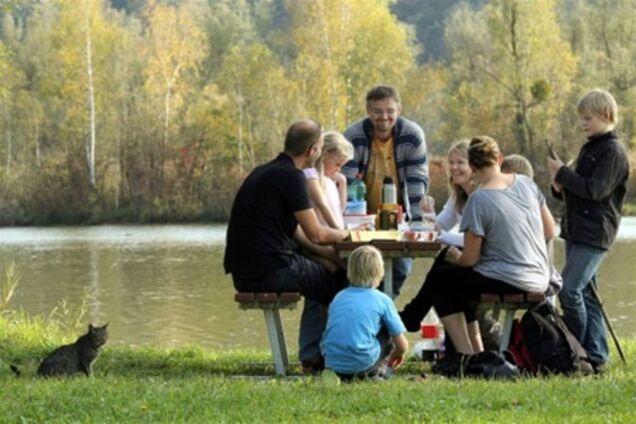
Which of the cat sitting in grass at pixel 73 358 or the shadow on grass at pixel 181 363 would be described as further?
the shadow on grass at pixel 181 363

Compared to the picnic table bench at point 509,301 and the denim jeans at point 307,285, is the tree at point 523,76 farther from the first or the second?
the picnic table bench at point 509,301

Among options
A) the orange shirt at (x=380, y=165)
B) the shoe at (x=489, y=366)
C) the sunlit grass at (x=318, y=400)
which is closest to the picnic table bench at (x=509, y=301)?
the shoe at (x=489, y=366)

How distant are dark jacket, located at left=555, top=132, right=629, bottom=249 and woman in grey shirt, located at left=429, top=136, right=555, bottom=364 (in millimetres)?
340

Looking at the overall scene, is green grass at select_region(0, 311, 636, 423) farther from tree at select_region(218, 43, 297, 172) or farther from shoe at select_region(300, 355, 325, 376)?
tree at select_region(218, 43, 297, 172)

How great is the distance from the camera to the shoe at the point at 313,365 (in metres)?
8.87

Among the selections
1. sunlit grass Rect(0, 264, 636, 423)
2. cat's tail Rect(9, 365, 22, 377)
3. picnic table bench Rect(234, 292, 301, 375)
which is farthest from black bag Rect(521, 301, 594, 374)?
cat's tail Rect(9, 365, 22, 377)

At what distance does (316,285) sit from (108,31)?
4417 centimetres

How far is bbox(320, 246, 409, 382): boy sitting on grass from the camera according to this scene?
25.5 feet

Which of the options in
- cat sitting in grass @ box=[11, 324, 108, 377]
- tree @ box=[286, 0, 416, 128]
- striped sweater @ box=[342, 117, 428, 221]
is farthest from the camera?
tree @ box=[286, 0, 416, 128]

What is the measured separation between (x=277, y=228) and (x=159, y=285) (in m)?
12.9

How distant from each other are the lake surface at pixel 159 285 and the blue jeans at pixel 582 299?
4757 millimetres

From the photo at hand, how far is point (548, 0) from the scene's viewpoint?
157 feet

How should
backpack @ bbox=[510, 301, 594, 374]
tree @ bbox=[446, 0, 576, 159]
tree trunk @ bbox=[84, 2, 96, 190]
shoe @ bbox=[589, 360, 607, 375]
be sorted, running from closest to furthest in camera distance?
backpack @ bbox=[510, 301, 594, 374] → shoe @ bbox=[589, 360, 607, 375] → tree trunk @ bbox=[84, 2, 96, 190] → tree @ bbox=[446, 0, 576, 159]

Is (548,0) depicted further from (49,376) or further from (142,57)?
(49,376)
